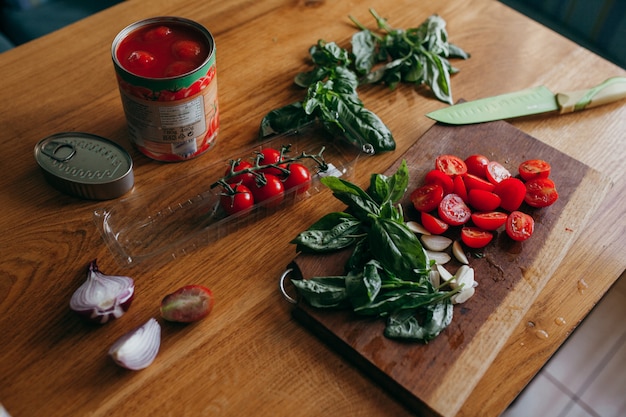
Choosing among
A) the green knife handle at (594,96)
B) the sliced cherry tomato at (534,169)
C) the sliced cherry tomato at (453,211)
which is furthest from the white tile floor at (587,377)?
the sliced cherry tomato at (453,211)

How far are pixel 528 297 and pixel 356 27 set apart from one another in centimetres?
88

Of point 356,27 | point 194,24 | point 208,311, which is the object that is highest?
point 194,24

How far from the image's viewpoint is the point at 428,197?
119 centimetres

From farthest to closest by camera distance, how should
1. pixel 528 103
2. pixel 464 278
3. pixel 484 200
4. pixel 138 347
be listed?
pixel 528 103 → pixel 484 200 → pixel 464 278 → pixel 138 347

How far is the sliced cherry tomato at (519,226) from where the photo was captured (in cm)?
117

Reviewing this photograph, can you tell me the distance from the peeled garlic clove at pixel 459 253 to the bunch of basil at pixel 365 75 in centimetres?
29

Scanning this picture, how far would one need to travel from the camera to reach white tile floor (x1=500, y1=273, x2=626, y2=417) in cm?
202

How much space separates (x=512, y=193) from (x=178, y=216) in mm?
652

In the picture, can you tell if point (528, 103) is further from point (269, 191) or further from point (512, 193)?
point (269, 191)

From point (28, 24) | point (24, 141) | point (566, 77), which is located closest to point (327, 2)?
point (566, 77)

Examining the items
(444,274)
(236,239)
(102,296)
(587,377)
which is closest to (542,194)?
(444,274)

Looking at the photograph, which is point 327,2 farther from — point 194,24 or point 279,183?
point 279,183

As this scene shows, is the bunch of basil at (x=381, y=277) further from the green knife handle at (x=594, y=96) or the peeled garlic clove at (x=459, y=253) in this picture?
the green knife handle at (x=594, y=96)

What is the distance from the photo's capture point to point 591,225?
127cm
